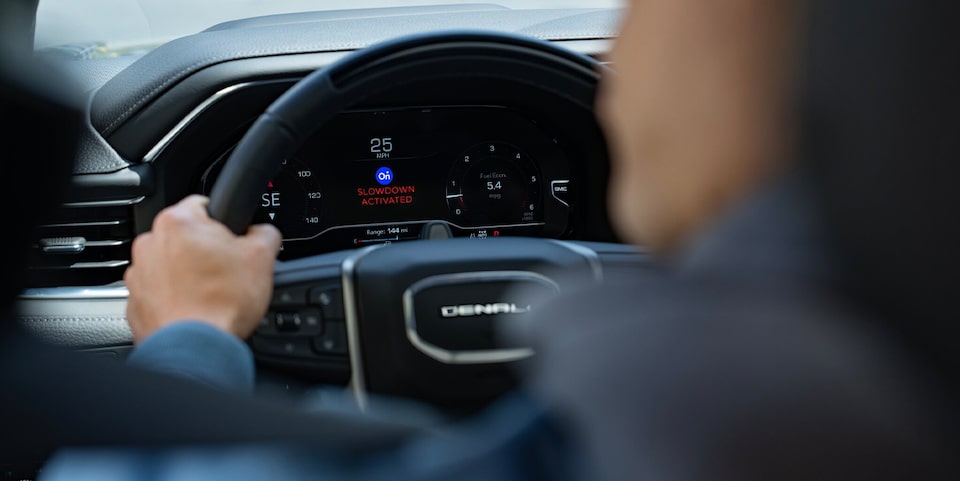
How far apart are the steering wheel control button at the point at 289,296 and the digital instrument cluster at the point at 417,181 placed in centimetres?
138

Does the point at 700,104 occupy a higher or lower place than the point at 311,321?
higher

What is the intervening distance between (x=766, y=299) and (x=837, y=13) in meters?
0.12

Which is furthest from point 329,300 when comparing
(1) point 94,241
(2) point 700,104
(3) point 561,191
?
(3) point 561,191

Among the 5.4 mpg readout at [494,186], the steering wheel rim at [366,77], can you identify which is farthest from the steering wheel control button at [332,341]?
the 5.4 mpg readout at [494,186]

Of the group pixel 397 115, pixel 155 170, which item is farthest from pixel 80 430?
pixel 397 115

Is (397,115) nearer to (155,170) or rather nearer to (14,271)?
(155,170)

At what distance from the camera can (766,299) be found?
381 mm

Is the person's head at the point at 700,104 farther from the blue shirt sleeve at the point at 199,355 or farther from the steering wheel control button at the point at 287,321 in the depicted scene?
the steering wheel control button at the point at 287,321

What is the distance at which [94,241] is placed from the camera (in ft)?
8.57

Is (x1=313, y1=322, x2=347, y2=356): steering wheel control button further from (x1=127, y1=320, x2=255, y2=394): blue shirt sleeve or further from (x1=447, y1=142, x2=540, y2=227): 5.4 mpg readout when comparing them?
(x1=447, y1=142, x2=540, y2=227): 5.4 mpg readout

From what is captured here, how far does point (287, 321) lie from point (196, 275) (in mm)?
574

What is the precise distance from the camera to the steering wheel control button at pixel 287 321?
155 centimetres

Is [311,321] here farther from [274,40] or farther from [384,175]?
[384,175]

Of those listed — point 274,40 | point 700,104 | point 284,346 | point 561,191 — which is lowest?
point 284,346
